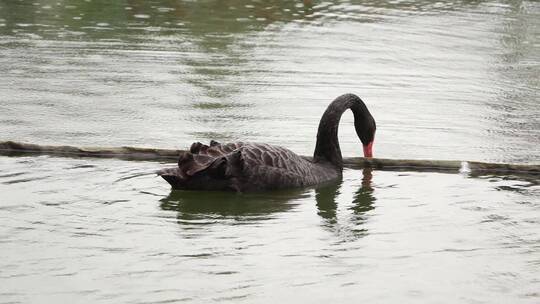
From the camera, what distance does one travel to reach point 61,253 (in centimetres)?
569

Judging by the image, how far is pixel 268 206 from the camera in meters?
6.79

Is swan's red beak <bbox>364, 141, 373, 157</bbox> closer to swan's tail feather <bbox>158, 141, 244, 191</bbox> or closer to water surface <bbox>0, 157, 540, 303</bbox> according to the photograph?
water surface <bbox>0, 157, 540, 303</bbox>

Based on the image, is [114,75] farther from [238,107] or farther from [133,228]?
[133,228]

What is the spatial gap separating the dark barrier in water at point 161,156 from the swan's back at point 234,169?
2.62 ft

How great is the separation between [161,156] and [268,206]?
4.04ft

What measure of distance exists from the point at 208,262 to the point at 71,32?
29.8ft

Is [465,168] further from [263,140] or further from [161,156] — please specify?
[161,156]

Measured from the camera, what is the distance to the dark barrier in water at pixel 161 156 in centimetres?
768

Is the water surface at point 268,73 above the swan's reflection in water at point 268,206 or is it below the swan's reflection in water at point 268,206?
above

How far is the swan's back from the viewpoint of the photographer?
268 inches

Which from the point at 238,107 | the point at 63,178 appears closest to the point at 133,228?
the point at 63,178

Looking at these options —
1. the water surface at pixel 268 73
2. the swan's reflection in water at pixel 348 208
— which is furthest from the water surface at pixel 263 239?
the water surface at pixel 268 73

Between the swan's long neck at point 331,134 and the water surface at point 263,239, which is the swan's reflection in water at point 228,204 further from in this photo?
the swan's long neck at point 331,134

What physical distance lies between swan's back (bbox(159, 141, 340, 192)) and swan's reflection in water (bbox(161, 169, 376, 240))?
0.06 metres
